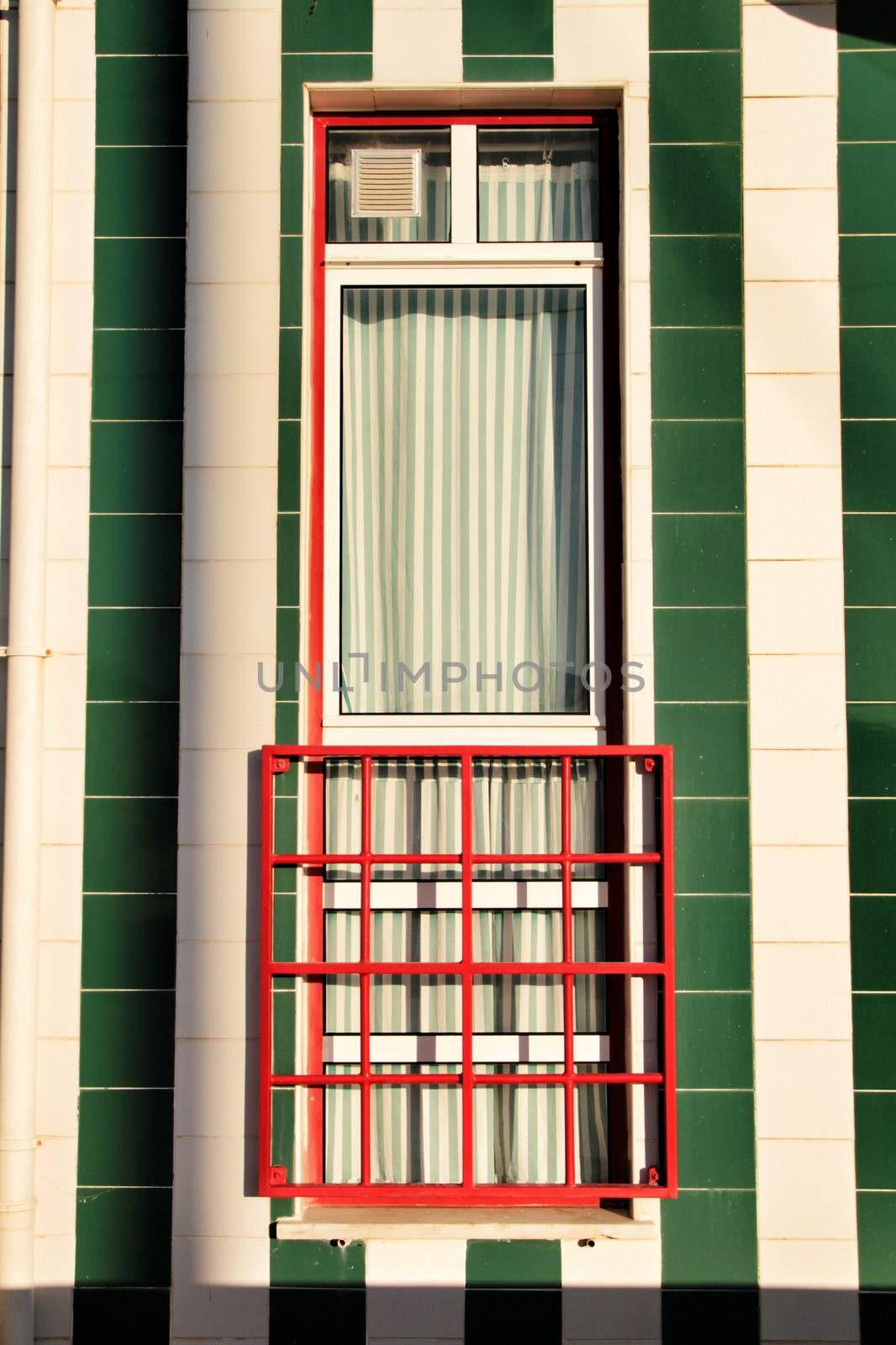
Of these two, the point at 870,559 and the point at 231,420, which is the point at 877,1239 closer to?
the point at 870,559

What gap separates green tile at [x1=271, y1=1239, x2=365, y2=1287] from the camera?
11.4 feet

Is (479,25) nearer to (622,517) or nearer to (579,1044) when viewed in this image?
(622,517)

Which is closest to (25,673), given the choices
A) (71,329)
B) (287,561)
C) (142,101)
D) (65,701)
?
(65,701)

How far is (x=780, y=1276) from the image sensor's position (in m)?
3.49

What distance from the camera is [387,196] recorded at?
12.6 feet

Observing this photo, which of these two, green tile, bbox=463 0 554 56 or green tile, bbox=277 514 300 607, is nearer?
Answer: green tile, bbox=277 514 300 607

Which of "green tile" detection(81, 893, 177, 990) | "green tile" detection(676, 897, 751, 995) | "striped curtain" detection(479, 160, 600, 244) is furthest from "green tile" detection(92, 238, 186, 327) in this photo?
"green tile" detection(676, 897, 751, 995)

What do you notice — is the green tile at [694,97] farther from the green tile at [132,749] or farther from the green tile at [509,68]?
the green tile at [132,749]

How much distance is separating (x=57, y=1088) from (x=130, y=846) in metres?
0.72

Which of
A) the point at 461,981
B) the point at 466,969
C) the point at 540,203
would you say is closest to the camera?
the point at 466,969

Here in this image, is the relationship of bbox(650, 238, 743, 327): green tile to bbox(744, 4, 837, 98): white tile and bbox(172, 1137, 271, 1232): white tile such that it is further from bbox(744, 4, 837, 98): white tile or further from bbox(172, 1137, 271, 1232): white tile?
bbox(172, 1137, 271, 1232): white tile

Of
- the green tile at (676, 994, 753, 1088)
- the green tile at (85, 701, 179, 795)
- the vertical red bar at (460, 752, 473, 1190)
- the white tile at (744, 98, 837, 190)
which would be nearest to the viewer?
the vertical red bar at (460, 752, 473, 1190)

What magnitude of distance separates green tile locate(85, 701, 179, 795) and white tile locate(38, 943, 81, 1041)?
47 centimetres

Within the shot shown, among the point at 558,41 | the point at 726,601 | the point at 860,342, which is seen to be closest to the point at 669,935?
the point at 726,601
